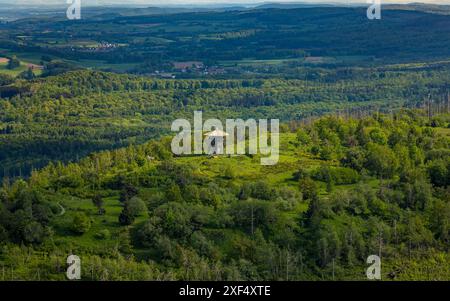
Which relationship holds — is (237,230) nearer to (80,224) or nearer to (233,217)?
(233,217)

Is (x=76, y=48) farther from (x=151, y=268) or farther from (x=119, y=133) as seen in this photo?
(x=151, y=268)

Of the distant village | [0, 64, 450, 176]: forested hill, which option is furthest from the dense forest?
the distant village

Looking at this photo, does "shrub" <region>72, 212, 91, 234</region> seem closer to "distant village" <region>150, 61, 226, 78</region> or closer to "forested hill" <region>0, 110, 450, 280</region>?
"forested hill" <region>0, 110, 450, 280</region>

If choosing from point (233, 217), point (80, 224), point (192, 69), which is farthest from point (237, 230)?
point (192, 69)

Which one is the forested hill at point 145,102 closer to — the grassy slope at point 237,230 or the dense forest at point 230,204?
the dense forest at point 230,204

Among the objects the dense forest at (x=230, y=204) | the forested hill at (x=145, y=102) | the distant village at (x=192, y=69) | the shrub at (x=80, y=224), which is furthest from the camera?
the distant village at (x=192, y=69)

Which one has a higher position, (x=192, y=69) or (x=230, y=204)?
(x=230, y=204)

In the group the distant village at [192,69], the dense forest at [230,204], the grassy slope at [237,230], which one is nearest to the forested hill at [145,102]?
the dense forest at [230,204]
